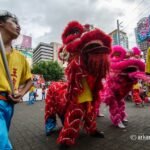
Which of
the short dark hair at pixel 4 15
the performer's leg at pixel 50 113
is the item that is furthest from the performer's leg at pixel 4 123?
the performer's leg at pixel 50 113

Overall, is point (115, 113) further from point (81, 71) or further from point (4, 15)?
point (4, 15)

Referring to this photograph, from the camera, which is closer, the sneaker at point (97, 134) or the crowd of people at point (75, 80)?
the crowd of people at point (75, 80)

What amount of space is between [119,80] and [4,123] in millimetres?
2759

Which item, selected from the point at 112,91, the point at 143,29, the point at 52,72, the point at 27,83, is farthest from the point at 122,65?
the point at 52,72

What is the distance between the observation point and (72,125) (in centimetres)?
268

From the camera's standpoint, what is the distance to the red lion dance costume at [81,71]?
2605 mm

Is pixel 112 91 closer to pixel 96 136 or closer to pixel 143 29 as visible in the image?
pixel 96 136

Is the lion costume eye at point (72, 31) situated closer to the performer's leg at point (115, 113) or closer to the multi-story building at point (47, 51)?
the performer's leg at point (115, 113)

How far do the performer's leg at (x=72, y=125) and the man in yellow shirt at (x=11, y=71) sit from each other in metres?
0.94

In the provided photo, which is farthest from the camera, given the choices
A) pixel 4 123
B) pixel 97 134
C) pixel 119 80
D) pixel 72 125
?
pixel 119 80

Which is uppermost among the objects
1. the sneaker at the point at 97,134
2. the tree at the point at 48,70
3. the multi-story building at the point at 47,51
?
the multi-story building at the point at 47,51

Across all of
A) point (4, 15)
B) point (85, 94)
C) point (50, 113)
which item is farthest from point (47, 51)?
point (4, 15)

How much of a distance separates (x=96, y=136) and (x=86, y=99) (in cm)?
94

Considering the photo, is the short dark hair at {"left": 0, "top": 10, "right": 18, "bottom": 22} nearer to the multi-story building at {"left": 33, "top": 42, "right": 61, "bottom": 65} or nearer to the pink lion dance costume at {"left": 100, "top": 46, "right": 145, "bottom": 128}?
the pink lion dance costume at {"left": 100, "top": 46, "right": 145, "bottom": 128}
